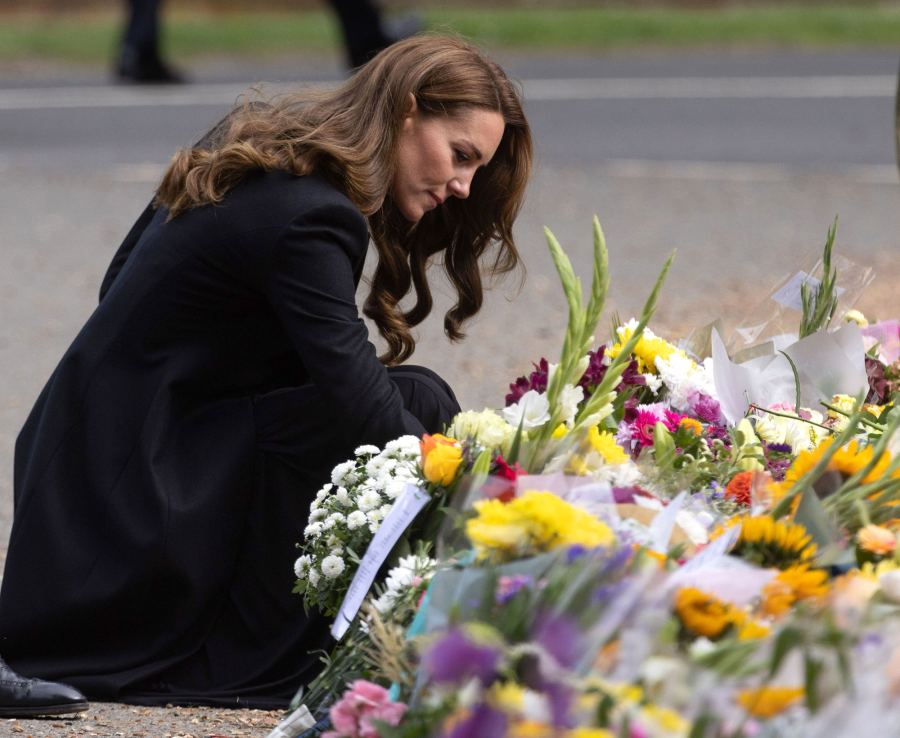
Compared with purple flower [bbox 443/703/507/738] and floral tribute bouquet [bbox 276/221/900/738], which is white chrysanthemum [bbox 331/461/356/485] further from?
purple flower [bbox 443/703/507/738]

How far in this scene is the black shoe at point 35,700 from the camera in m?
2.55

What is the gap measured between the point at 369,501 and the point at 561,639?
71 centimetres

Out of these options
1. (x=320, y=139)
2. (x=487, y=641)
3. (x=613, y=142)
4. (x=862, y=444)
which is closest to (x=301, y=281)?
(x=320, y=139)

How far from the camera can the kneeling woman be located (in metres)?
2.66

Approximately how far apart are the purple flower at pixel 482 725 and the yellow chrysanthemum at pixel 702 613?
249 millimetres

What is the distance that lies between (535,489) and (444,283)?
3.79 metres

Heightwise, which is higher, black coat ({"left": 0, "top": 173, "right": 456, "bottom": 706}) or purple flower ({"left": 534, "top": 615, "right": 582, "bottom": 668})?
purple flower ({"left": 534, "top": 615, "right": 582, "bottom": 668})

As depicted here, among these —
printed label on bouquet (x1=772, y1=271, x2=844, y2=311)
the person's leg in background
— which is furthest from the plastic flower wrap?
the person's leg in background

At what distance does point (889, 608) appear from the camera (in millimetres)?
1753

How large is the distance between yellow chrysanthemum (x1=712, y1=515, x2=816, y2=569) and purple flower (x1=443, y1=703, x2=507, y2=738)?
0.45m

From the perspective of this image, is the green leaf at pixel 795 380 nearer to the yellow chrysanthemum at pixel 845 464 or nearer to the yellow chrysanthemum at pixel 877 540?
the yellow chrysanthemum at pixel 845 464

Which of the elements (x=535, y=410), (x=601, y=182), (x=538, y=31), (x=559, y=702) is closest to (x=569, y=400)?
(x=535, y=410)

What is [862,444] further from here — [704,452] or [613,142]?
[613,142]

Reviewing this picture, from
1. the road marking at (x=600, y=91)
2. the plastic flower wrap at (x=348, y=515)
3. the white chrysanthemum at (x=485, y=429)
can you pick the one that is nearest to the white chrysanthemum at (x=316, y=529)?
the plastic flower wrap at (x=348, y=515)
